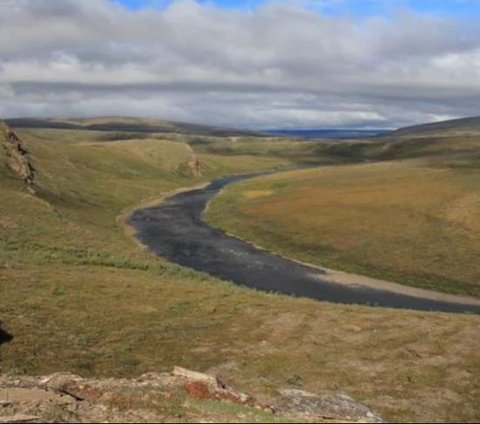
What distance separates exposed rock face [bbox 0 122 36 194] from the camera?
101m

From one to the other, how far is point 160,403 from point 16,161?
94718mm

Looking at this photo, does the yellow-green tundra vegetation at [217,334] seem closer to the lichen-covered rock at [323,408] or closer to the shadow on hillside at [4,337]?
the shadow on hillside at [4,337]

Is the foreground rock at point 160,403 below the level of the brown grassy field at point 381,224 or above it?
above

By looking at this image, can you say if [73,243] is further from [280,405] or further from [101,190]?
[101,190]

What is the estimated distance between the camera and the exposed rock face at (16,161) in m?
101

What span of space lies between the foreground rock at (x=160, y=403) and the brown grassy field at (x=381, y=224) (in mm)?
43401

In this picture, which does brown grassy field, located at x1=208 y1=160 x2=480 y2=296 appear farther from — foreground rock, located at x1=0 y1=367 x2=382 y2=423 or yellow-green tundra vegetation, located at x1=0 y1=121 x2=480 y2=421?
foreground rock, located at x1=0 y1=367 x2=382 y2=423

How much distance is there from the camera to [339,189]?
382ft

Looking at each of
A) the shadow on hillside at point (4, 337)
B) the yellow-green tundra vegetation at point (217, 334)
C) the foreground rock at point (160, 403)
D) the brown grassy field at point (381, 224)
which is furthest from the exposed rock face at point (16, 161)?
the foreground rock at point (160, 403)

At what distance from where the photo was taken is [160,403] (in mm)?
18141

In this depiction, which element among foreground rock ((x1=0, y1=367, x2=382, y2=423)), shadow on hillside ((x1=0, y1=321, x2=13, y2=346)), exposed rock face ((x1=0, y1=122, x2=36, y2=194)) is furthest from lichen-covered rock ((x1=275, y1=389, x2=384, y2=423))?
exposed rock face ((x1=0, y1=122, x2=36, y2=194))


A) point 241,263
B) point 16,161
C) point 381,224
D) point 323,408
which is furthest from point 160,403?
point 16,161

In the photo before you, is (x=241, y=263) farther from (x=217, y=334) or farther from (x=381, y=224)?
(x=217, y=334)

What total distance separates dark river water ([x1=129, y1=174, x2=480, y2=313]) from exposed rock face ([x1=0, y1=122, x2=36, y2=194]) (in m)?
17.4
